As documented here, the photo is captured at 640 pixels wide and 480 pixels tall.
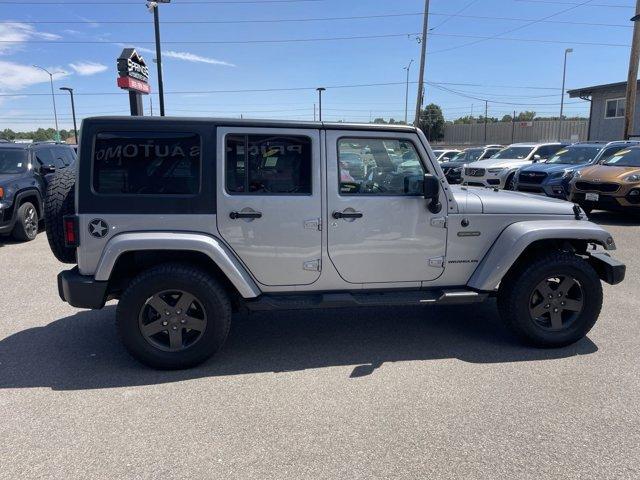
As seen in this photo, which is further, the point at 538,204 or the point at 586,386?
the point at 538,204

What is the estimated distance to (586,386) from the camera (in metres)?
3.51

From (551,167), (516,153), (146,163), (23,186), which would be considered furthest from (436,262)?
(516,153)

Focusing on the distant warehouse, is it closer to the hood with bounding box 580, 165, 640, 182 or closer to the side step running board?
the hood with bounding box 580, 165, 640, 182

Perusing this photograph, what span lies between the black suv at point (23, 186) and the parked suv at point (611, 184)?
10.2m

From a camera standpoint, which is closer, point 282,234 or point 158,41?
point 282,234

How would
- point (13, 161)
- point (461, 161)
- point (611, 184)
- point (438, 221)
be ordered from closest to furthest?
point (438, 221), point (13, 161), point (611, 184), point (461, 161)

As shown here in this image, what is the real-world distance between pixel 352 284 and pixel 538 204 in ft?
5.79

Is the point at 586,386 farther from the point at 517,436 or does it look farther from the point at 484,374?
the point at 517,436

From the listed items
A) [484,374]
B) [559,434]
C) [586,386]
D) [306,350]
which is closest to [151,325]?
[306,350]

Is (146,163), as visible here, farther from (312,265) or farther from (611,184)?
(611,184)

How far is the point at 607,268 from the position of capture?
425cm

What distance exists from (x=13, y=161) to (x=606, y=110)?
2865cm

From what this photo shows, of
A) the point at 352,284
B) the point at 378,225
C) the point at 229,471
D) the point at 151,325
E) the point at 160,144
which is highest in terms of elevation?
the point at 160,144

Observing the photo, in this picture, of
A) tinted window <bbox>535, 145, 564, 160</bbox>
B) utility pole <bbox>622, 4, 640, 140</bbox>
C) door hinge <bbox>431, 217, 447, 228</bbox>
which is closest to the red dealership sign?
door hinge <bbox>431, 217, 447, 228</bbox>
